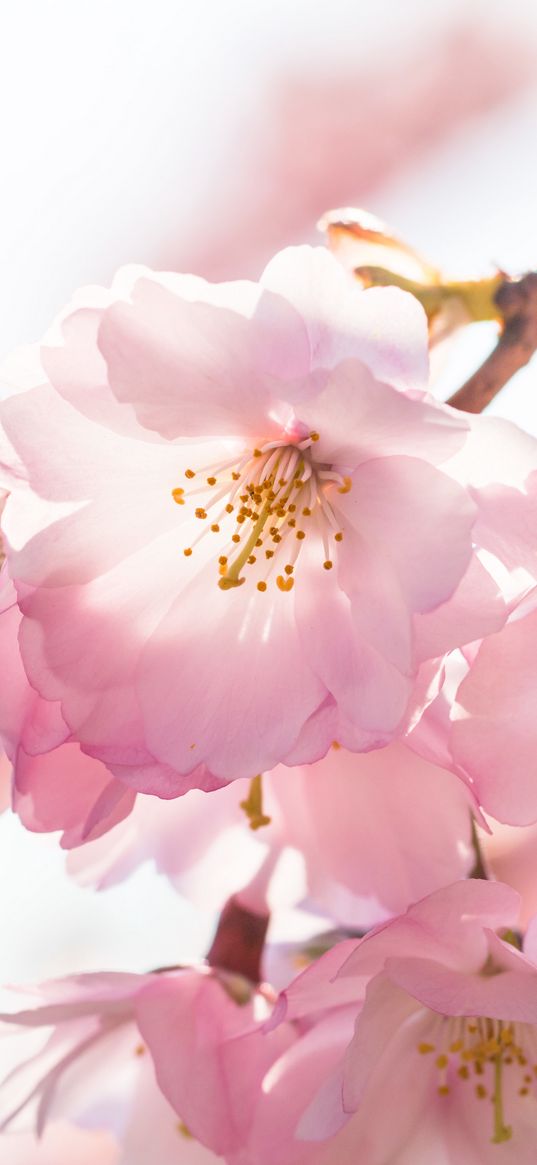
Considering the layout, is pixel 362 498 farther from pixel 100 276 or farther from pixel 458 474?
pixel 100 276

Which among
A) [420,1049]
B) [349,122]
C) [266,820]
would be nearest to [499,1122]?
[420,1049]

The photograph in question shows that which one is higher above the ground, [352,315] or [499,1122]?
[352,315]

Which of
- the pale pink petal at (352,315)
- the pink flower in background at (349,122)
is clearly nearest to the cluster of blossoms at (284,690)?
the pale pink petal at (352,315)

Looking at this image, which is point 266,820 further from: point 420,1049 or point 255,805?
point 420,1049

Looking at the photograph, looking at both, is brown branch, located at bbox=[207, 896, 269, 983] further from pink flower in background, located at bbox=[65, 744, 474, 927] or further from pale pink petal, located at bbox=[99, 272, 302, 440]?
A: pale pink petal, located at bbox=[99, 272, 302, 440]

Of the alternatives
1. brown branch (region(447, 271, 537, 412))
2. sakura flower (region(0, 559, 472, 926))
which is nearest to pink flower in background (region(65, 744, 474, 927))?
sakura flower (region(0, 559, 472, 926))
